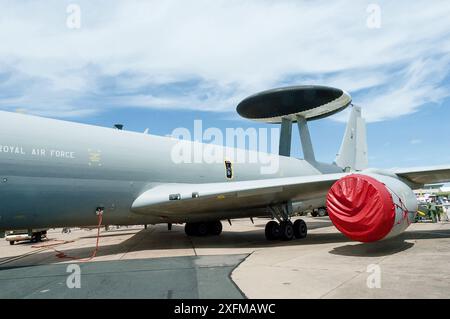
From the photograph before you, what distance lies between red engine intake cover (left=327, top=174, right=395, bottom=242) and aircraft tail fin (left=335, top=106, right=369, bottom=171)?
1426 centimetres

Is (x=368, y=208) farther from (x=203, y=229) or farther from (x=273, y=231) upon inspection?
(x=203, y=229)

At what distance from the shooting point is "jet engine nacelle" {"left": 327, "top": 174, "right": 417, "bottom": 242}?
370 inches

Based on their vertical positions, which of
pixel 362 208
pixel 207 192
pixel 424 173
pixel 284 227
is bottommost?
pixel 284 227

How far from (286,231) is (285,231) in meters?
0.05

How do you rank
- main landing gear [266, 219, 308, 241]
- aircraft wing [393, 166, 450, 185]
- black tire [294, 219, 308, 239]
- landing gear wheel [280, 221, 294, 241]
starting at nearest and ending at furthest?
aircraft wing [393, 166, 450, 185] → landing gear wheel [280, 221, 294, 241] → main landing gear [266, 219, 308, 241] → black tire [294, 219, 308, 239]

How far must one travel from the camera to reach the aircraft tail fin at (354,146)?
24609 millimetres

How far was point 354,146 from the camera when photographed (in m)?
25.1

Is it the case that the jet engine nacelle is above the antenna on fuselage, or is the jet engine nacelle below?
below

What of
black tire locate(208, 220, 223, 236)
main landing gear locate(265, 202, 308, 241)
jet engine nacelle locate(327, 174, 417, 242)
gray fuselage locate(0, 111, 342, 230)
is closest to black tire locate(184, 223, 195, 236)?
black tire locate(208, 220, 223, 236)

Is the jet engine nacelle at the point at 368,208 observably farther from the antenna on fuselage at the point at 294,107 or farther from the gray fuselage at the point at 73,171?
the antenna on fuselage at the point at 294,107

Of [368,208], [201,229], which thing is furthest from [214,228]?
[368,208]

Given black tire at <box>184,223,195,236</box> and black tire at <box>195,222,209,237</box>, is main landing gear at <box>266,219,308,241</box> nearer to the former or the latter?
black tire at <box>195,222,209,237</box>

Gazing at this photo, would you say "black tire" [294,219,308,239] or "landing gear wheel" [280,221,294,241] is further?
"black tire" [294,219,308,239]
